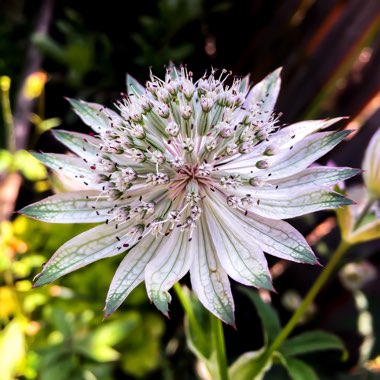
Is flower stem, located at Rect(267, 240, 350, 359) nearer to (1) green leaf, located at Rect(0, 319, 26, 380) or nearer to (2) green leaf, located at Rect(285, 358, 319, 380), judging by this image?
(2) green leaf, located at Rect(285, 358, 319, 380)

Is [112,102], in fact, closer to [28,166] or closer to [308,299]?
[28,166]

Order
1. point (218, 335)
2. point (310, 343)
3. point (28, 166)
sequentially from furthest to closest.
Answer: point (28, 166) < point (310, 343) < point (218, 335)

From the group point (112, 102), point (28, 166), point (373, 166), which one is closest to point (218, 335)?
point (373, 166)

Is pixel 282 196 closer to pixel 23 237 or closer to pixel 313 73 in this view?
pixel 23 237

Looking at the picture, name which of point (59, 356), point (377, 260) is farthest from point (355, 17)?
point (59, 356)

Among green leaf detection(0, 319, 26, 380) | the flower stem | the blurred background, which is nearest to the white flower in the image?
the flower stem

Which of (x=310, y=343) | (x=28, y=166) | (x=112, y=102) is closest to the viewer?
(x=310, y=343)

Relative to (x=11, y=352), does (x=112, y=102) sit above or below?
above

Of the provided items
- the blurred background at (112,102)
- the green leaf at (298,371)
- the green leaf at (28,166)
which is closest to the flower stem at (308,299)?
the green leaf at (298,371)

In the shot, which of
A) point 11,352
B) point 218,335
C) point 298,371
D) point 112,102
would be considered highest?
point 112,102
